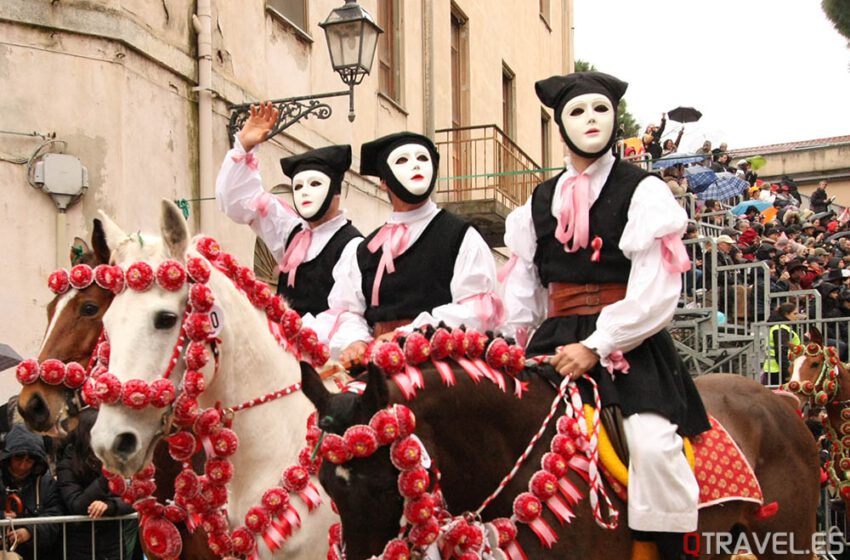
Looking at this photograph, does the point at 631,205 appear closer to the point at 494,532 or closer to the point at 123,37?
the point at 494,532

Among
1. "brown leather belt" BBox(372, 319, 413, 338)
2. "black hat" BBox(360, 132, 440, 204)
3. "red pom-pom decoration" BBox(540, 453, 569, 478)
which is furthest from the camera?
"black hat" BBox(360, 132, 440, 204)

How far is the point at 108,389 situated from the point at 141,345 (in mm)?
245

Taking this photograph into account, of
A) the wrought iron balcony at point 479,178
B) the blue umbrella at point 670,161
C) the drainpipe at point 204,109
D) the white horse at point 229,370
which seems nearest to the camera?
the white horse at point 229,370

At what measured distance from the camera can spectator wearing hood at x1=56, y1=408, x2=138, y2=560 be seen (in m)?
6.48

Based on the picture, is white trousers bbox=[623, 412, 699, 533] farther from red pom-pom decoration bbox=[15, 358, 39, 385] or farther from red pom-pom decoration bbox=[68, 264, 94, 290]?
red pom-pom decoration bbox=[15, 358, 39, 385]

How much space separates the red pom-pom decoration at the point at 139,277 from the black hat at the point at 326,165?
2254 millimetres

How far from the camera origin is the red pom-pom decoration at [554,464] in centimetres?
368

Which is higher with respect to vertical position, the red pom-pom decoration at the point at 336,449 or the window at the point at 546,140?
the window at the point at 546,140

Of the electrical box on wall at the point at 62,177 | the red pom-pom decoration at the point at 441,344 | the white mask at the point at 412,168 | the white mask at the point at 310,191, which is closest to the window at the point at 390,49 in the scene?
the electrical box on wall at the point at 62,177

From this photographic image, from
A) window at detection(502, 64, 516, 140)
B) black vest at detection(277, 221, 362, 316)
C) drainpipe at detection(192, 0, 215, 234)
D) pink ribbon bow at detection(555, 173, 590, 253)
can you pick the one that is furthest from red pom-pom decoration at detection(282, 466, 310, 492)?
window at detection(502, 64, 516, 140)

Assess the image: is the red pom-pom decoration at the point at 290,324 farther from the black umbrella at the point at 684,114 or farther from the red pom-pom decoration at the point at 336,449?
the black umbrella at the point at 684,114

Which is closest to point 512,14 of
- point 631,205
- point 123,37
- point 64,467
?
point 123,37

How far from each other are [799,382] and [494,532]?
20.5 ft

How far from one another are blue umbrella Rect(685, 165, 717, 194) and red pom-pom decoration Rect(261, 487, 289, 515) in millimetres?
16970
